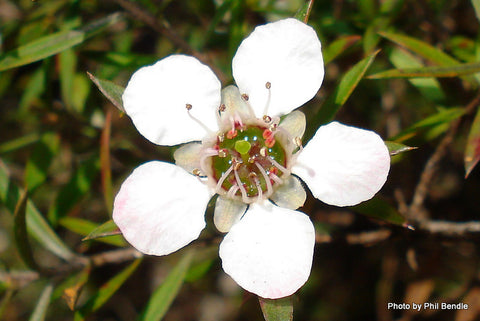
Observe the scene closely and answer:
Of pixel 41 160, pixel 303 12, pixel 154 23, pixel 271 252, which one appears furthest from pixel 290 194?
pixel 41 160

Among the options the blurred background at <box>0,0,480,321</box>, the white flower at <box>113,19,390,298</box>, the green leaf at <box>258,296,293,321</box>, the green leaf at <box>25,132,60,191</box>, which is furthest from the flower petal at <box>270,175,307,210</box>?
the green leaf at <box>25,132,60,191</box>

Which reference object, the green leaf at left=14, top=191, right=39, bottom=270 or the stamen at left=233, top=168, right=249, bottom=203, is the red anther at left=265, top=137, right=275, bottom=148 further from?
the green leaf at left=14, top=191, right=39, bottom=270

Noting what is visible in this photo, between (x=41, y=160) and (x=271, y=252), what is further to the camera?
(x=41, y=160)

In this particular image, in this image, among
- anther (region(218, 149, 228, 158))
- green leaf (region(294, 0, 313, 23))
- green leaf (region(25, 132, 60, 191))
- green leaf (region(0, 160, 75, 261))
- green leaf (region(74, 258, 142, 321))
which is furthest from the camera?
green leaf (region(25, 132, 60, 191))

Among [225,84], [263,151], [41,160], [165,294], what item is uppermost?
[225,84]

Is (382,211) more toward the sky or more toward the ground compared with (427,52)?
more toward the ground

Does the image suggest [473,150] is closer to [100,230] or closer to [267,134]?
[267,134]

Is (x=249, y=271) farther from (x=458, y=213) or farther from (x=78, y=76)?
(x=458, y=213)
